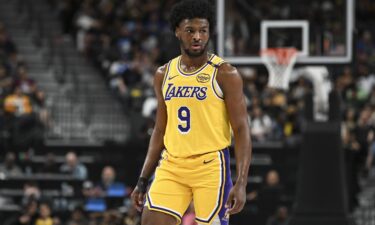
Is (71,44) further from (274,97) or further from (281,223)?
(281,223)

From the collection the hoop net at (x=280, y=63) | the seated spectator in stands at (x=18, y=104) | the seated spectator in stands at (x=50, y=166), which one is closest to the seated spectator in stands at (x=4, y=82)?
the seated spectator in stands at (x=18, y=104)

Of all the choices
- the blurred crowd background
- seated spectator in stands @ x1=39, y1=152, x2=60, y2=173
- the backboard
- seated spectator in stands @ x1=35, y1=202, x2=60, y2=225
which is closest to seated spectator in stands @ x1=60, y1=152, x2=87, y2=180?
the blurred crowd background

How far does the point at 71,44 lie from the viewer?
26.1 m

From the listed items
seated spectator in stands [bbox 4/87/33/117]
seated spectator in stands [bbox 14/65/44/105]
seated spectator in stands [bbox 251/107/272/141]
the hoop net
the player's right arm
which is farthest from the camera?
seated spectator in stands [bbox 14/65/44/105]

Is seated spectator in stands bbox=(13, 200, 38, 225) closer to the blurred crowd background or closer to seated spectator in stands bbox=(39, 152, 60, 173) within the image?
the blurred crowd background

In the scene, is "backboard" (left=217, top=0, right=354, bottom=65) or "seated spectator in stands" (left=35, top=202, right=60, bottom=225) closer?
"backboard" (left=217, top=0, right=354, bottom=65)

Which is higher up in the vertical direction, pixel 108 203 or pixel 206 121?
pixel 206 121

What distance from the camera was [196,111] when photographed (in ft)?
25.4

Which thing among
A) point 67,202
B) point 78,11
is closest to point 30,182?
point 67,202

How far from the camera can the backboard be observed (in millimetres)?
15898

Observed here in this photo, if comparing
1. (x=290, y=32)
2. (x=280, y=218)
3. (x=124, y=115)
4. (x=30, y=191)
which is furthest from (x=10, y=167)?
(x=290, y=32)

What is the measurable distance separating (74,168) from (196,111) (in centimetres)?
1167

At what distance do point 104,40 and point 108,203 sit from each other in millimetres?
7909

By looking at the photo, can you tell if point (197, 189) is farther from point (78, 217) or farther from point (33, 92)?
point (33, 92)
